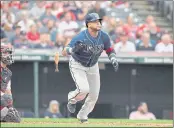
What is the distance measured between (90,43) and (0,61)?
1.31 m

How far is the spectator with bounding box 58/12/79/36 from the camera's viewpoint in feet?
54.3

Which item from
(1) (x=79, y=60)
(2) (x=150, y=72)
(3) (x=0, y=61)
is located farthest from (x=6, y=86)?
(2) (x=150, y=72)

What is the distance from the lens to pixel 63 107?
15.6m

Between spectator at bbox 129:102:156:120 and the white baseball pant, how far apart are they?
3793mm

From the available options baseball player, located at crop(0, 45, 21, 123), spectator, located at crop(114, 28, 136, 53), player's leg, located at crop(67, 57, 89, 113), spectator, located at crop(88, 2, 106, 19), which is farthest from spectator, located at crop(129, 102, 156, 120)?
baseball player, located at crop(0, 45, 21, 123)

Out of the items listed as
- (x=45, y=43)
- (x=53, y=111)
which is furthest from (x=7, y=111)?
(x=45, y=43)

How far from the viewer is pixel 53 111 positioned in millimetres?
14953

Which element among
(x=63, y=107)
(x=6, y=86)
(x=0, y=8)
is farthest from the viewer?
(x=0, y=8)

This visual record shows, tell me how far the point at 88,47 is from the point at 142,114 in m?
4.55

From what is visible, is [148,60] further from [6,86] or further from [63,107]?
[6,86]

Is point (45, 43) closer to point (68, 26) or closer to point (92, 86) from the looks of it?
point (68, 26)

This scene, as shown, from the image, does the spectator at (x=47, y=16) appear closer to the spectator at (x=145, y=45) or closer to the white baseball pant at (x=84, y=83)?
the spectator at (x=145, y=45)

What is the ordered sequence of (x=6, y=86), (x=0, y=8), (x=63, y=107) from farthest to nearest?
(x=0, y=8), (x=63, y=107), (x=6, y=86)

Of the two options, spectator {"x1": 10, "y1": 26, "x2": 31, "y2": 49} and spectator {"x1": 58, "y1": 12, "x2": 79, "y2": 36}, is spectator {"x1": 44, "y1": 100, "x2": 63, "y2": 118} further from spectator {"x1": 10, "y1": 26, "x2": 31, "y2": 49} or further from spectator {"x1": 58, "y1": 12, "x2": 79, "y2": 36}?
spectator {"x1": 58, "y1": 12, "x2": 79, "y2": 36}
